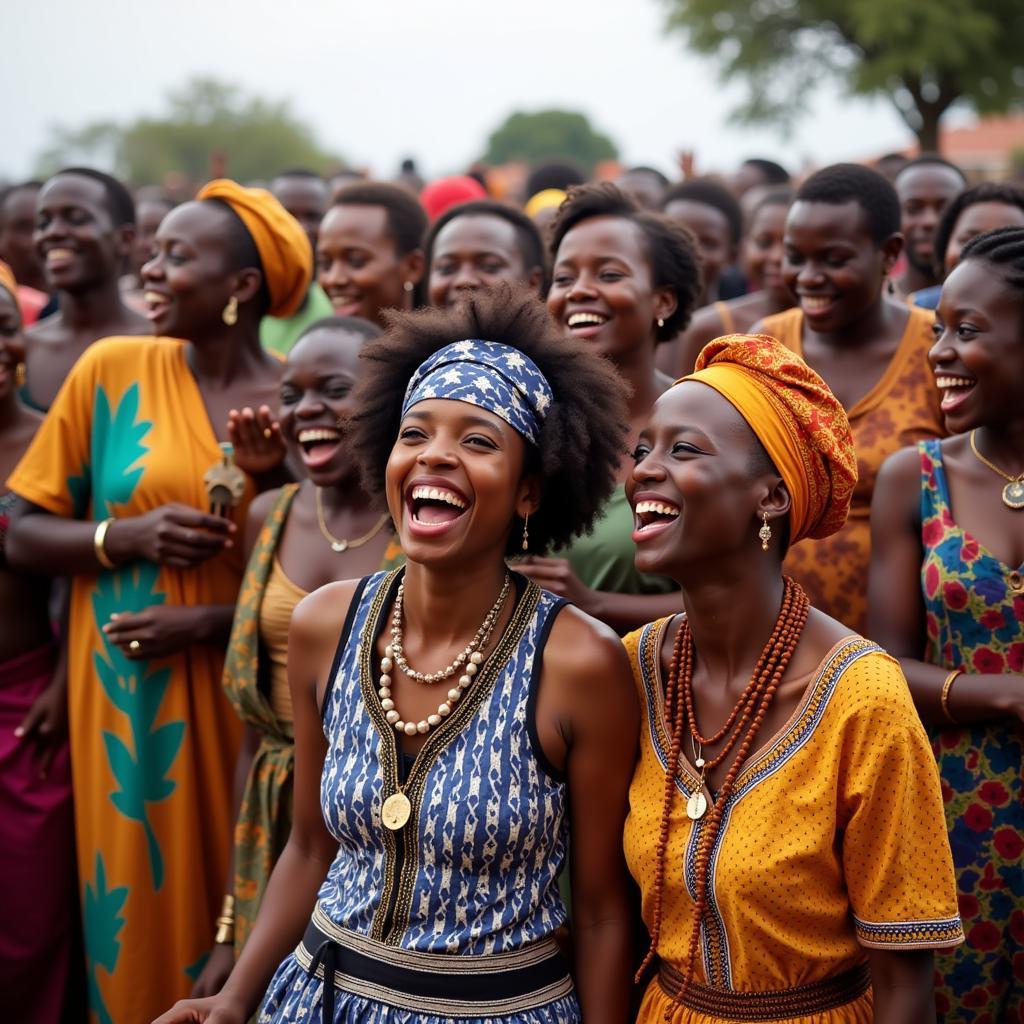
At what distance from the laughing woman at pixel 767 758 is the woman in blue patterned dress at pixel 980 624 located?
530 millimetres

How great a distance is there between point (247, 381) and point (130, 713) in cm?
120

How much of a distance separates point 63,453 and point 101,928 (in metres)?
1.56

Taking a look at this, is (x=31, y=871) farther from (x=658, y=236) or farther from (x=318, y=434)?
(x=658, y=236)

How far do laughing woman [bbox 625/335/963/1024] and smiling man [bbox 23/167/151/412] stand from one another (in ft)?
12.6

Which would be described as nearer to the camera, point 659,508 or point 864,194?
point 659,508

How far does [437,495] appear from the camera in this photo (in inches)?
111

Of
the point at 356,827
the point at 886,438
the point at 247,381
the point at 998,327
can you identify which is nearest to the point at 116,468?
the point at 247,381

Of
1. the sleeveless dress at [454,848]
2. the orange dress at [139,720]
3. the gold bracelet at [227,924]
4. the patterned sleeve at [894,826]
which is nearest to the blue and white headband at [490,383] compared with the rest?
the sleeveless dress at [454,848]

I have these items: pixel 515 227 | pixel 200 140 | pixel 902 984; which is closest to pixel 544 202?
pixel 515 227

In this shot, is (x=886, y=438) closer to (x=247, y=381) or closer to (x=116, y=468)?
(x=247, y=381)

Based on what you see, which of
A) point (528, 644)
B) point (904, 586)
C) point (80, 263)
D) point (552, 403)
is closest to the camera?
point (528, 644)

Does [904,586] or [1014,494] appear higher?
[1014,494]

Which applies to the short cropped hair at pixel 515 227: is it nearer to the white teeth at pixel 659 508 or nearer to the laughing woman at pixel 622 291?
the laughing woman at pixel 622 291

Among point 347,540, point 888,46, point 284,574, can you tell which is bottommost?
point 284,574
